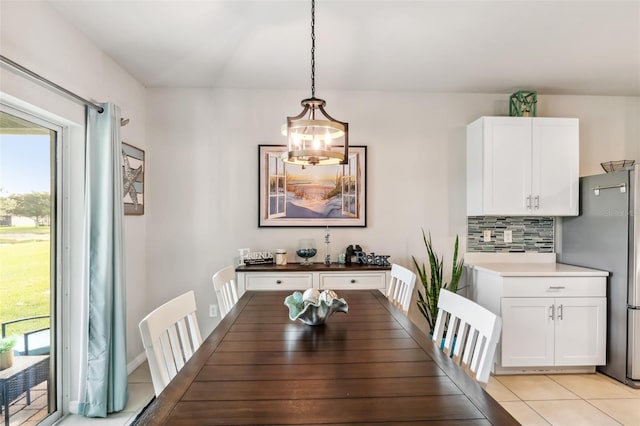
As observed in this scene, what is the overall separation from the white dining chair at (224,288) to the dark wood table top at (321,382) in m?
0.41

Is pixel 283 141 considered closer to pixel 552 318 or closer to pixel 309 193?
pixel 309 193

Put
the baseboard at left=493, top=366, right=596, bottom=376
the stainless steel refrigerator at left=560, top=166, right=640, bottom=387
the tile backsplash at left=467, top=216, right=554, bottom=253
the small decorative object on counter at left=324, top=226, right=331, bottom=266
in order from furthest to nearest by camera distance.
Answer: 1. the tile backsplash at left=467, top=216, right=554, bottom=253
2. the small decorative object on counter at left=324, top=226, right=331, bottom=266
3. the baseboard at left=493, top=366, right=596, bottom=376
4. the stainless steel refrigerator at left=560, top=166, right=640, bottom=387

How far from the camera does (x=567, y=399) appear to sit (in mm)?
2760

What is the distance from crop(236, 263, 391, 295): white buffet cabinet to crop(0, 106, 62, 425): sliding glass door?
135cm

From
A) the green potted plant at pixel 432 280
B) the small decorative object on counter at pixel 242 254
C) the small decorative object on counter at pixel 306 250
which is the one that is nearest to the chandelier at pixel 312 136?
the small decorative object on counter at pixel 306 250

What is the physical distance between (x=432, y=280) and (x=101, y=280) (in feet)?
8.92

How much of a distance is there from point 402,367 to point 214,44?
8.12 ft

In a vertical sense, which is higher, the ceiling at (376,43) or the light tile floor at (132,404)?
the ceiling at (376,43)

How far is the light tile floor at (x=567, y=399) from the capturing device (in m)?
2.49

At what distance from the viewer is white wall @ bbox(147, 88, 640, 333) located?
3588 mm

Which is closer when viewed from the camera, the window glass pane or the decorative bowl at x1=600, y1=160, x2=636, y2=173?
the window glass pane

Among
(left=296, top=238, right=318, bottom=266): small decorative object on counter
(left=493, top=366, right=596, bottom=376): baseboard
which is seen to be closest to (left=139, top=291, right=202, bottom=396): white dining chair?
(left=296, top=238, right=318, bottom=266): small decorative object on counter

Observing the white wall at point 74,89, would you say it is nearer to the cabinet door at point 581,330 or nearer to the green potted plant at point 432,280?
the green potted plant at point 432,280

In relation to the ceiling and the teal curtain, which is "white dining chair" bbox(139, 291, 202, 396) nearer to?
the teal curtain
